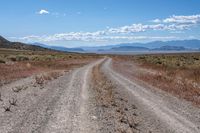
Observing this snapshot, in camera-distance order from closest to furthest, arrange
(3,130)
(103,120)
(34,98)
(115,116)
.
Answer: (3,130) → (103,120) → (115,116) → (34,98)

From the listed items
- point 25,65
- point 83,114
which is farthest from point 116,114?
point 25,65

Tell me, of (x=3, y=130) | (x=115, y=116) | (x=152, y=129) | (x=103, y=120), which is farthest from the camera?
(x=115, y=116)

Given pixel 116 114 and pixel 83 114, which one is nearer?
pixel 83 114

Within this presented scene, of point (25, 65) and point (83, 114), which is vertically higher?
point (83, 114)

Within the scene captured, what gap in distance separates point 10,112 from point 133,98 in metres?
7.40

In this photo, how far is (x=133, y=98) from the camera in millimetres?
19500

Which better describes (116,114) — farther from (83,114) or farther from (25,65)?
(25,65)

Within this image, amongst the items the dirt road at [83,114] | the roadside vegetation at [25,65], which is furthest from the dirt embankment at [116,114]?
the roadside vegetation at [25,65]

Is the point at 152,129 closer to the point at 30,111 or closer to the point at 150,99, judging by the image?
the point at 30,111

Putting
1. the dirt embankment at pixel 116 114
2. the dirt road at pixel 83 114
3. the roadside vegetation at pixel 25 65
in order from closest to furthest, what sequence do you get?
1. the dirt road at pixel 83 114
2. the dirt embankment at pixel 116 114
3. the roadside vegetation at pixel 25 65

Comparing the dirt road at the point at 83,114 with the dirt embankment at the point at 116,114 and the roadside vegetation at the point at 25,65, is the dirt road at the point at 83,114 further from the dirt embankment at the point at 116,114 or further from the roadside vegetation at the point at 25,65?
the roadside vegetation at the point at 25,65

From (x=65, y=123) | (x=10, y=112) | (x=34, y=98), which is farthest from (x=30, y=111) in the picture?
(x=34, y=98)

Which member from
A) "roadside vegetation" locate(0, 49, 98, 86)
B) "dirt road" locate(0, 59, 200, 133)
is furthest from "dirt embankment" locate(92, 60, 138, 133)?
"roadside vegetation" locate(0, 49, 98, 86)

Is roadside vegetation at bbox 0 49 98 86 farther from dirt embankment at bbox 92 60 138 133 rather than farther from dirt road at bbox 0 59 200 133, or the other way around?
dirt embankment at bbox 92 60 138 133
